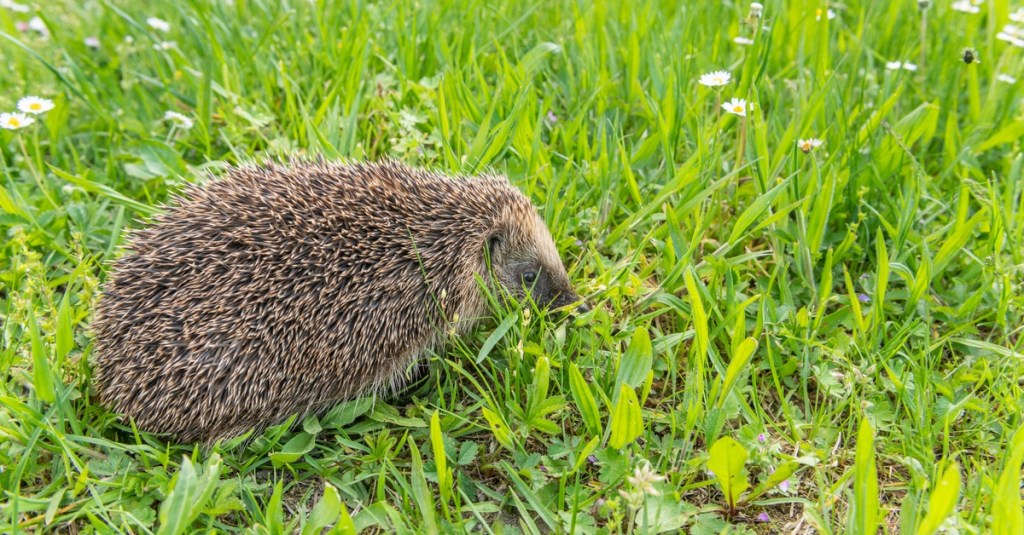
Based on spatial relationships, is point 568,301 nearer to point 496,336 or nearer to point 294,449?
point 496,336

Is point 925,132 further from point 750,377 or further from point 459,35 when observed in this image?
point 459,35

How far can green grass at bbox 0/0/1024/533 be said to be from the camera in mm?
3627

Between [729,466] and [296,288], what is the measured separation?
2.12m

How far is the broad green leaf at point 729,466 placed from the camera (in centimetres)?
341

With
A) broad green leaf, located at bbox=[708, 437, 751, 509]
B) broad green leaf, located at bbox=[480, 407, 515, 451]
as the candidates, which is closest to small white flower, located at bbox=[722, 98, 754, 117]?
broad green leaf, located at bbox=[708, 437, 751, 509]

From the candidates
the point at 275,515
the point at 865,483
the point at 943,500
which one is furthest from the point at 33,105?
Result: the point at 943,500

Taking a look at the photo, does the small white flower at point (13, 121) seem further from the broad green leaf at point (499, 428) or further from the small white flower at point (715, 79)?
the small white flower at point (715, 79)

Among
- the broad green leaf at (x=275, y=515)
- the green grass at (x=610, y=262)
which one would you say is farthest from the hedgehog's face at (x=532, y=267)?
the broad green leaf at (x=275, y=515)

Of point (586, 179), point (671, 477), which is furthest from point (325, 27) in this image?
point (671, 477)

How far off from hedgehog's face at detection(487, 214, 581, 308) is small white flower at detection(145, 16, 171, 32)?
3802mm

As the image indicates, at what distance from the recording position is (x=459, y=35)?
6.04m

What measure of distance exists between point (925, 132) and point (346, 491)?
428 centimetres

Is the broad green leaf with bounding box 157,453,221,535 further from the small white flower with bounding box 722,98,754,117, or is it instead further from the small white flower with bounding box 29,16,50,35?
the small white flower with bounding box 29,16,50,35

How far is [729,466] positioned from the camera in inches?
136
